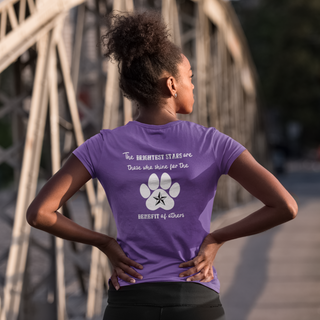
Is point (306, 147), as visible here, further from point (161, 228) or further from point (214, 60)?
point (161, 228)

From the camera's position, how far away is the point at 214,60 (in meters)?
13.6

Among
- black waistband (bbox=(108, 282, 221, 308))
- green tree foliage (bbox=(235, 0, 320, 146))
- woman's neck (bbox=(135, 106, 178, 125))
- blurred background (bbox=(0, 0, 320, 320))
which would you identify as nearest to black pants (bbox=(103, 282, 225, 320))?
black waistband (bbox=(108, 282, 221, 308))

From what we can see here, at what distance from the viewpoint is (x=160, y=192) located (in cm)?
157

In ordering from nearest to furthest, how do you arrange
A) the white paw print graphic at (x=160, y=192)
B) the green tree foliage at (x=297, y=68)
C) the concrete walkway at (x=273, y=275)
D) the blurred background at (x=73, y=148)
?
the white paw print graphic at (x=160, y=192) → the blurred background at (x=73, y=148) → the concrete walkway at (x=273, y=275) → the green tree foliage at (x=297, y=68)

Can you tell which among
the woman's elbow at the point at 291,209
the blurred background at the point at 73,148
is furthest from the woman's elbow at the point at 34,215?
the blurred background at the point at 73,148

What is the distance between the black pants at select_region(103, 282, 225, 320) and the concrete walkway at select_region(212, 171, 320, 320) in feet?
11.2

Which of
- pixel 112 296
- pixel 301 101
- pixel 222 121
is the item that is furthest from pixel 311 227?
pixel 301 101

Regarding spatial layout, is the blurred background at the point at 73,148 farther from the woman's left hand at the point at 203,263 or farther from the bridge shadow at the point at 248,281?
the woman's left hand at the point at 203,263

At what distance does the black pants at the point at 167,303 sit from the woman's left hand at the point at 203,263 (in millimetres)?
27

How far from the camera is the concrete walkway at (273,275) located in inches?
196

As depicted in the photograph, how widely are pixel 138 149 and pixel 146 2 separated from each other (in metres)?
6.26

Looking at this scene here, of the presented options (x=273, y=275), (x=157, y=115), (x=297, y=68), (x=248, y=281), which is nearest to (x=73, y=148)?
(x=248, y=281)

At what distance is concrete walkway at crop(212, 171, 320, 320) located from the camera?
16.4ft

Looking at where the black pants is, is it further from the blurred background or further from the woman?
the blurred background
